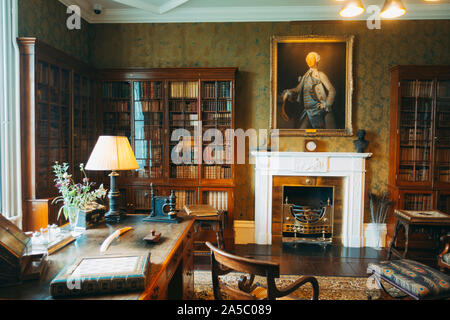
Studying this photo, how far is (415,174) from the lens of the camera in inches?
160

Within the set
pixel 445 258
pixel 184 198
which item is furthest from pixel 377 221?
pixel 184 198

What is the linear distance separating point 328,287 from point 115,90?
12.4 ft

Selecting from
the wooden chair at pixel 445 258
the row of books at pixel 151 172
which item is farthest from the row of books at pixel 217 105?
the wooden chair at pixel 445 258

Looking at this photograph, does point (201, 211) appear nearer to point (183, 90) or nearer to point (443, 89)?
point (183, 90)

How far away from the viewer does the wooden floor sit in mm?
3373

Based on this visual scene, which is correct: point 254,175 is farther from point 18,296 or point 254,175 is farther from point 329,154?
point 18,296

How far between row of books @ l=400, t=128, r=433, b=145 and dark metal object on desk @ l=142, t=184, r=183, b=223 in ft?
11.5

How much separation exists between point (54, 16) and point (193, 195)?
2.93 metres

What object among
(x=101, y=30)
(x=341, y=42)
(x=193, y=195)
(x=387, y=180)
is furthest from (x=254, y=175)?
(x=101, y=30)

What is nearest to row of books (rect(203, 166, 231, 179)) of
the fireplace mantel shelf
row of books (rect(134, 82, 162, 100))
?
the fireplace mantel shelf

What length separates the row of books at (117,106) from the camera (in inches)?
167

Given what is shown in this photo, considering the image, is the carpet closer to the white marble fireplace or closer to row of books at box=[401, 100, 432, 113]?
Answer: the white marble fireplace
